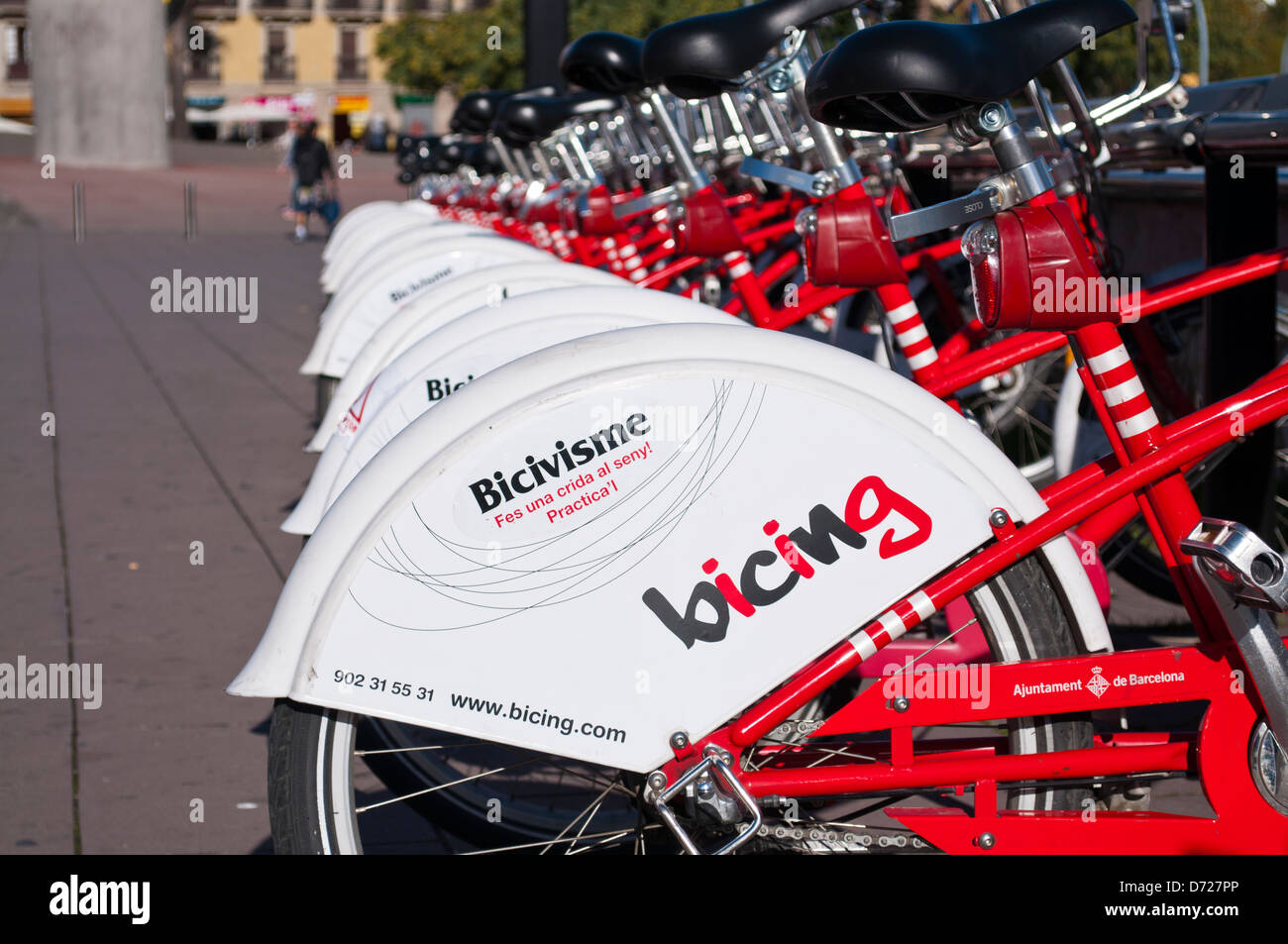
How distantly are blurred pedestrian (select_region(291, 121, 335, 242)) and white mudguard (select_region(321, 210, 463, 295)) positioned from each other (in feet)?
45.4

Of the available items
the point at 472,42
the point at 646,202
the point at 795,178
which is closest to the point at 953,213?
the point at 795,178

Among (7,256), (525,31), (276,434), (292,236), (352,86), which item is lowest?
(276,434)

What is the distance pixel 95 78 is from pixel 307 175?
586 inches

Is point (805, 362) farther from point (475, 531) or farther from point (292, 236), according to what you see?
point (292, 236)

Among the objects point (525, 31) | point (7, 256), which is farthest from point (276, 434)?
point (7, 256)

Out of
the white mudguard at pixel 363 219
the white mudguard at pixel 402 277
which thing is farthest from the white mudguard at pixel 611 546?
the white mudguard at pixel 363 219

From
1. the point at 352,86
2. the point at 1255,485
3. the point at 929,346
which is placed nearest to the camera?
the point at 929,346

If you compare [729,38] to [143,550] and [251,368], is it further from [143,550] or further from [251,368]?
A: [251,368]

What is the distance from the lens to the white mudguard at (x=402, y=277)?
490 cm

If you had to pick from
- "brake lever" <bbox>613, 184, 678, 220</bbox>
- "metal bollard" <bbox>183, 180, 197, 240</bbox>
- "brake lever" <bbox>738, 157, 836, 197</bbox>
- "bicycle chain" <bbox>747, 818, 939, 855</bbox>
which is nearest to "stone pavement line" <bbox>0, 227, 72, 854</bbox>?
"bicycle chain" <bbox>747, 818, 939, 855</bbox>

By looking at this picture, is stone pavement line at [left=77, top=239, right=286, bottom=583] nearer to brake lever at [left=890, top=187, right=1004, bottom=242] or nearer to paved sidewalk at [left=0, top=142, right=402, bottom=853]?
paved sidewalk at [left=0, top=142, right=402, bottom=853]

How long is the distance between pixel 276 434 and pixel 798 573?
5328mm

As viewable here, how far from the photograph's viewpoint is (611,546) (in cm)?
213

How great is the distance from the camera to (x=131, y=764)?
11.2ft
